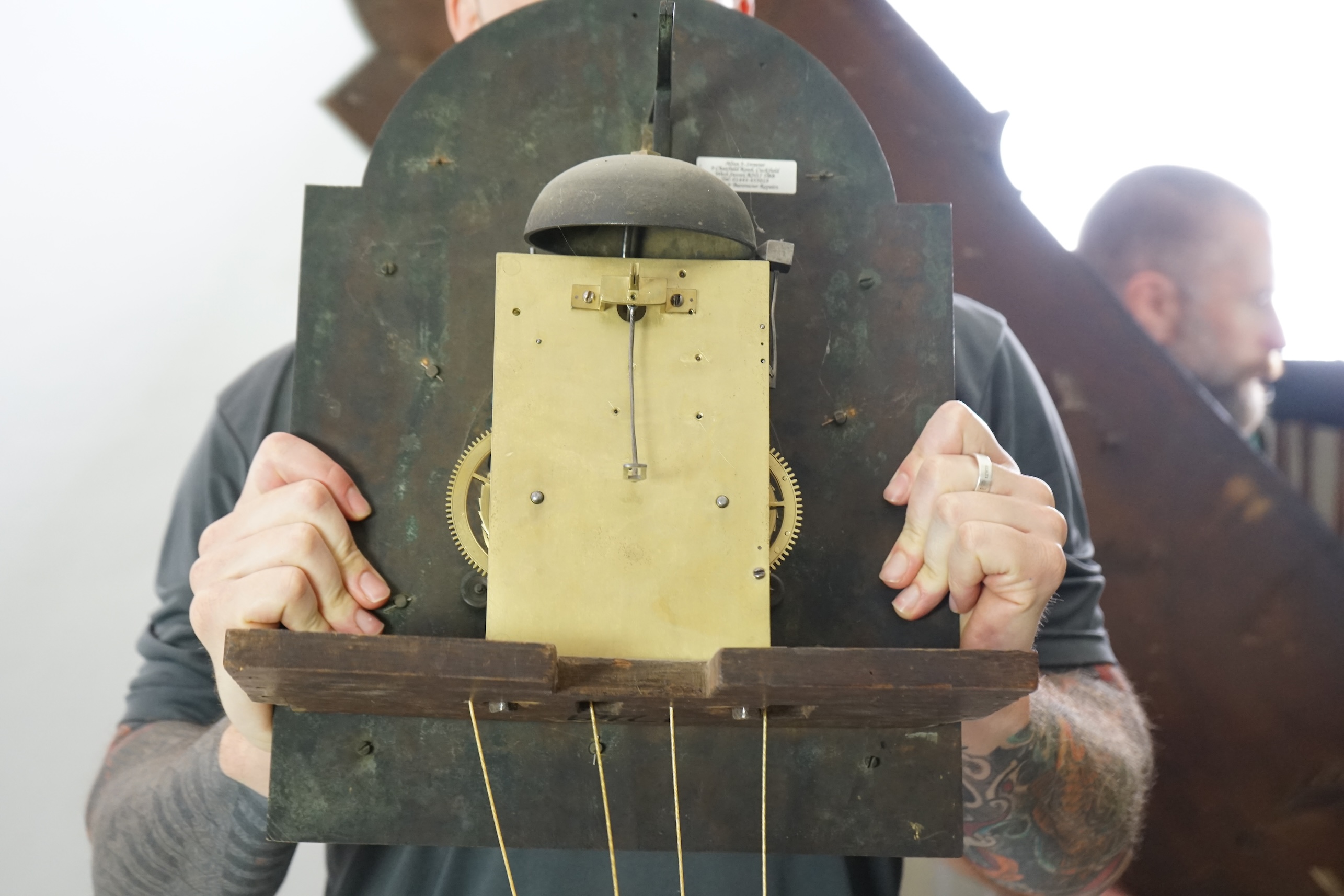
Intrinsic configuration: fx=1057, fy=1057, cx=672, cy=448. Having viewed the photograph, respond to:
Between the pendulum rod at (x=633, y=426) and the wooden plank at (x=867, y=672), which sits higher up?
the pendulum rod at (x=633, y=426)

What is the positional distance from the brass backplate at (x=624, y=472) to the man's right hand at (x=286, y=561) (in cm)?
23

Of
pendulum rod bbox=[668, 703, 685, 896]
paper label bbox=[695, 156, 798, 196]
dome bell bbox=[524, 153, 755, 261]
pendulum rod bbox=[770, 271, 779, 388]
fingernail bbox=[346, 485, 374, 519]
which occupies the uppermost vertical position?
paper label bbox=[695, 156, 798, 196]

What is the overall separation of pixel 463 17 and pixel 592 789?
1.43 m

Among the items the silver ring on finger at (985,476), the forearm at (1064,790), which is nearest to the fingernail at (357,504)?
the silver ring on finger at (985,476)

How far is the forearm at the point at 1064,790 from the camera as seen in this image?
152 cm

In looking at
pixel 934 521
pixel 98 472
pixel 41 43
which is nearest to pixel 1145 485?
pixel 934 521

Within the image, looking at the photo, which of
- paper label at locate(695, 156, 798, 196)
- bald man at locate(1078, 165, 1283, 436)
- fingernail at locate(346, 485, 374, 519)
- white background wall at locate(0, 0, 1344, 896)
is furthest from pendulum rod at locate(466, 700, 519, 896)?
bald man at locate(1078, 165, 1283, 436)

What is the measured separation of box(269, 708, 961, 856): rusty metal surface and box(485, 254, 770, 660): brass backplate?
0.22m

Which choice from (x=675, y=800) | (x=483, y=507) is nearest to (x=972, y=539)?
(x=675, y=800)

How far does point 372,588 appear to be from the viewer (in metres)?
1.16

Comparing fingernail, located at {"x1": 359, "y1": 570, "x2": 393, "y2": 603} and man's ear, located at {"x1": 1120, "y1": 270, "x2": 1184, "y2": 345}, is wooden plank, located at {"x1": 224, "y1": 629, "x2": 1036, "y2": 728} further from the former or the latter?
man's ear, located at {"x1": 1120, "y1": 270, "x2": 1184, "y2": 345}

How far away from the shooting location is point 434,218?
1271 mm

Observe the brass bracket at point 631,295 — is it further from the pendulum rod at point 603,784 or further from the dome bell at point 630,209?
the pendulum rod at point 603,784

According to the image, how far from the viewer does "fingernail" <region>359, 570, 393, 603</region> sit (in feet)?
3.81
